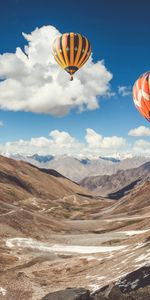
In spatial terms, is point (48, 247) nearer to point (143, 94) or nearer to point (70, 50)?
point (70, 50)

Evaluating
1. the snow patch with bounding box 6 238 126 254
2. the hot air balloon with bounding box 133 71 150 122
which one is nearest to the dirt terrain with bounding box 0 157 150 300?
the snow patch with bounding box 6 238 126 254

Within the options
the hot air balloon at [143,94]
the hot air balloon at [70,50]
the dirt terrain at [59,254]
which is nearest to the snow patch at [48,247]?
the dirt terrain at [59,254]

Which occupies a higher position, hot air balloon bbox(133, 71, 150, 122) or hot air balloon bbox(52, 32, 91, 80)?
hot air balloon bbox(52, 32, 91, 80)

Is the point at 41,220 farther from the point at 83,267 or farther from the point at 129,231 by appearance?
the point at 83,267

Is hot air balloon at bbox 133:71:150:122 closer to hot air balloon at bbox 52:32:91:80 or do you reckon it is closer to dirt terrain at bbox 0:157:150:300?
dirt terrain at bbox 0:157:150:300

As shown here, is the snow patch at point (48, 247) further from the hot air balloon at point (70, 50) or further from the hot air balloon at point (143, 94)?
the hot air balloon at point (143, 94)

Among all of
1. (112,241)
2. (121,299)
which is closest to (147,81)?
(121,299)

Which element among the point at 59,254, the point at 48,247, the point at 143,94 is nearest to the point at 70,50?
the point at 143,94
